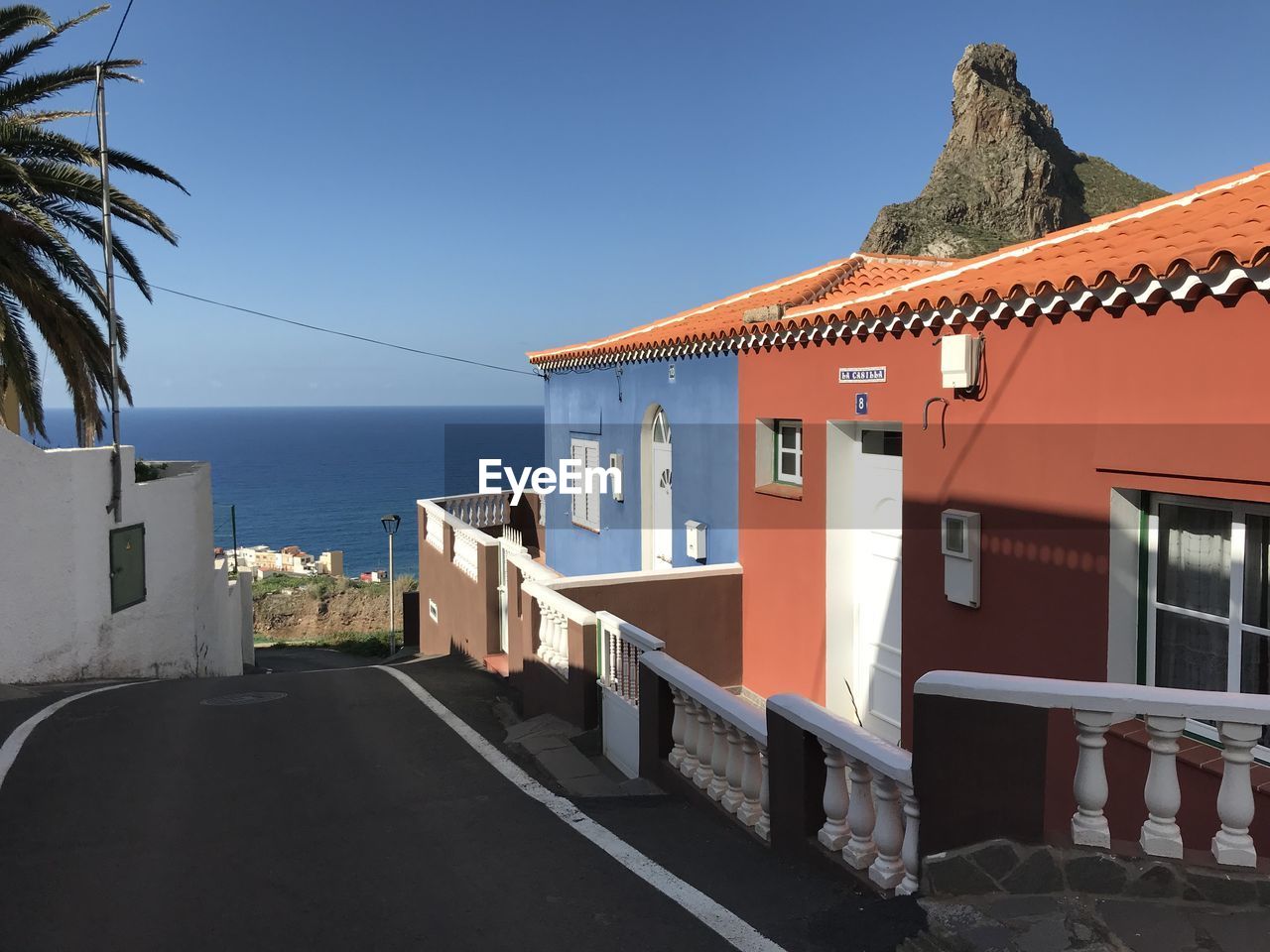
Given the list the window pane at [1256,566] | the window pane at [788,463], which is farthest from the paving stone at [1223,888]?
the window pane at [788,463]

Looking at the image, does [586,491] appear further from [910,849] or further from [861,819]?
[910,849]

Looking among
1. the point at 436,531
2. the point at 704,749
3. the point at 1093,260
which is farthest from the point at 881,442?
the point at 436,531

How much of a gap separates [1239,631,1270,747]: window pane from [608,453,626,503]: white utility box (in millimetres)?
8943

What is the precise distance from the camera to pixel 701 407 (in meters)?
11.1

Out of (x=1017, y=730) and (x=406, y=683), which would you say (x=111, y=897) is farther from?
(x=406, y=683)

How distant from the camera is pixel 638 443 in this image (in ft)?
41.9

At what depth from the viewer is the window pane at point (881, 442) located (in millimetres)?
8389

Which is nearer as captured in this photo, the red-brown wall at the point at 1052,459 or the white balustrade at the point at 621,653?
the red-brown wall at the point at 1052,459

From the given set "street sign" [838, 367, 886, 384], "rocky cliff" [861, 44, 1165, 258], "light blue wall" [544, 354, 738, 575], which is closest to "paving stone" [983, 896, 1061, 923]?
"street sign" [838, 367, 886, 384]

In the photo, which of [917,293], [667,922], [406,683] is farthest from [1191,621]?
[406,683]

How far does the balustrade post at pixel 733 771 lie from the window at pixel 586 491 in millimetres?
9293

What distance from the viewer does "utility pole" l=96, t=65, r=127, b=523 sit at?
1211cm

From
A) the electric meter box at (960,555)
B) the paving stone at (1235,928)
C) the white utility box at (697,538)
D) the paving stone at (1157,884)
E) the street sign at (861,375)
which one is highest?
the street sign at (861,375)

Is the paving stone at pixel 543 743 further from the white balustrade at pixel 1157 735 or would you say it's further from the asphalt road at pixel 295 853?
the white balustrade at pixel 1157 735
